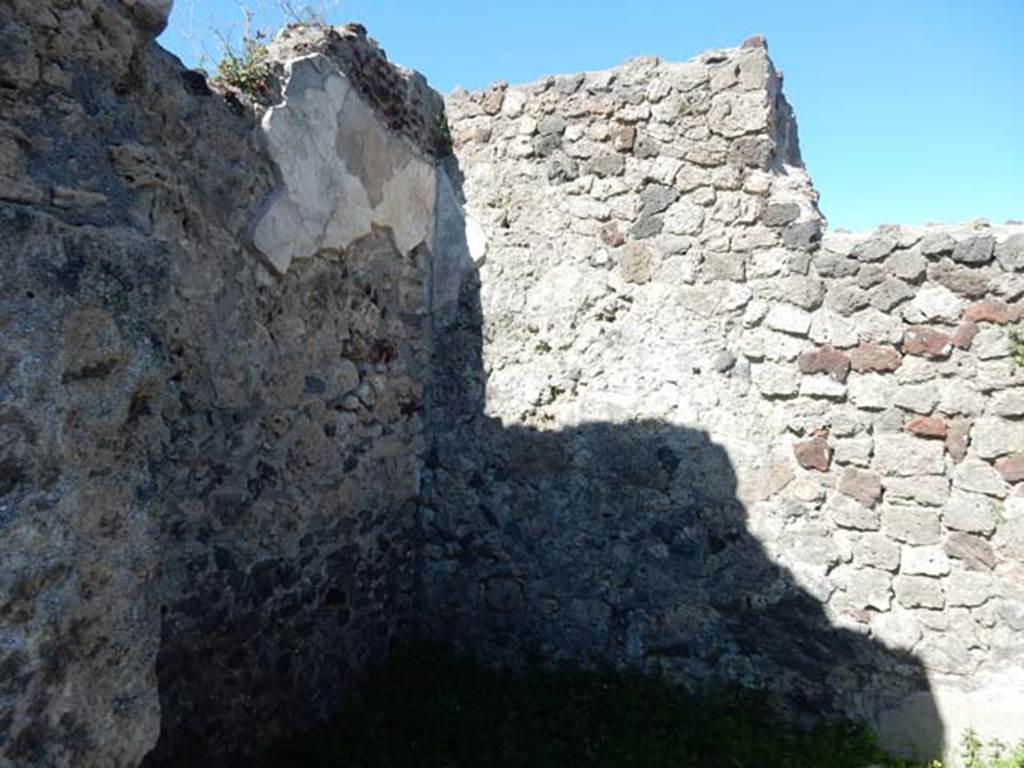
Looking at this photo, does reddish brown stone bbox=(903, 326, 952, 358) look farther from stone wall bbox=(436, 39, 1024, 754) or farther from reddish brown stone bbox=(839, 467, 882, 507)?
reddish brown stone bbox=(839, 467, 882, 507)

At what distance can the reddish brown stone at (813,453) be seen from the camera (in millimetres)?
3201

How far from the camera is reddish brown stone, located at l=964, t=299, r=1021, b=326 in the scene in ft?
9.52

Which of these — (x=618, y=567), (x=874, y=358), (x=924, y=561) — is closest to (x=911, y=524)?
(x=924, y=561)

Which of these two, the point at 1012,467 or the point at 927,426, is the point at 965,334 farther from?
the point at 1012,467

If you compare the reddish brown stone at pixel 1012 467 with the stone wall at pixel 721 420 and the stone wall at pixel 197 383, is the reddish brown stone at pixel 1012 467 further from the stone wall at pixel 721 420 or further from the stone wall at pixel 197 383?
the stone wall at pixel 197 383

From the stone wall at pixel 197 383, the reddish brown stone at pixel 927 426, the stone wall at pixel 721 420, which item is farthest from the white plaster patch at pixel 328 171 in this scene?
the reddish brown stone at pixel 927 426

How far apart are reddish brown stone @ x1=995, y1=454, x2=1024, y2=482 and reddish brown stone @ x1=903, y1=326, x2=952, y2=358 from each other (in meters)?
0.43

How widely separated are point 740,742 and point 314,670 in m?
1.75

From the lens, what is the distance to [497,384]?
12.9ft

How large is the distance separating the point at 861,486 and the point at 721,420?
1.96 ft

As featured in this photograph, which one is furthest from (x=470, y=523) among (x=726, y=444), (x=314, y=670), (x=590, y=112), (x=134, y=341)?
(x=134, y=341)

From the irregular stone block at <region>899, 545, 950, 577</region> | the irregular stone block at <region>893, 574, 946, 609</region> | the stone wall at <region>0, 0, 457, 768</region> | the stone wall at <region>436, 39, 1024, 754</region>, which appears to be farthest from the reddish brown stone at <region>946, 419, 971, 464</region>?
the stone wall at <region>0, 0, 457, 768</region>

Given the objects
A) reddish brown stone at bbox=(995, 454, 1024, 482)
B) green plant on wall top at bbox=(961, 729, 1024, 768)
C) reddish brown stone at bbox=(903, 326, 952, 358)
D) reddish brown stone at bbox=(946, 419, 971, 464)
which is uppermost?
reddish brown stone at bbox=(903, 326, 952, 358)

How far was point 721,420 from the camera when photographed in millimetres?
3398
